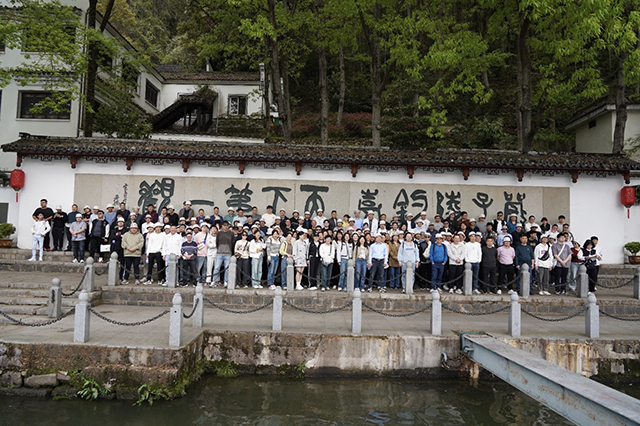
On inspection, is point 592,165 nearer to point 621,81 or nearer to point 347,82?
point 621,81

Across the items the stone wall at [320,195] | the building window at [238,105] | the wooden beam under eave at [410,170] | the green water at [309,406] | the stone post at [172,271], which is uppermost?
the building window at [238,105]

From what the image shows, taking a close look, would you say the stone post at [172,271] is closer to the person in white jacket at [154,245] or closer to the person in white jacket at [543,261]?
the person in white jacket at [154,245]

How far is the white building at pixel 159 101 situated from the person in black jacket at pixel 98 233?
9.46 meters

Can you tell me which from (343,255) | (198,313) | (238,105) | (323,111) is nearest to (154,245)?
(198,313)

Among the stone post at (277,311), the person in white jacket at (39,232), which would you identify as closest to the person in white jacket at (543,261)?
the stone post at (277,311)

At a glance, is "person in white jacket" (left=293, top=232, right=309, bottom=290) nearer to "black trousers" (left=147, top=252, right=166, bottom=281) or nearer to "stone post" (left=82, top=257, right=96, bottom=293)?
"black trousers" (left=147, top=252, right=166, bottom=281)

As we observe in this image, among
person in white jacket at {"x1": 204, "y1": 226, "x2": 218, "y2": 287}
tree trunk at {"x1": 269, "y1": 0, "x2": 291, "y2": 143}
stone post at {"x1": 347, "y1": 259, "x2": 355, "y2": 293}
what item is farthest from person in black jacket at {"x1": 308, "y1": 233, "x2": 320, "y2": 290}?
tree trunk at {"x1": 269, "y1": 0, "x2": 291, "y2": 143}

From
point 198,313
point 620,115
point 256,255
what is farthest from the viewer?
point 620,115

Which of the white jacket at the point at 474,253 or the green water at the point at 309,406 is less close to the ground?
the white jacket at the point at 474,253

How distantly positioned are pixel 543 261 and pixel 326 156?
7.49m

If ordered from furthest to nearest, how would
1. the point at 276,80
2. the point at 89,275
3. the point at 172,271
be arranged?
the point at 276,80 < the point at 172,271 < the point at 89,275

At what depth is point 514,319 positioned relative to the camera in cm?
848

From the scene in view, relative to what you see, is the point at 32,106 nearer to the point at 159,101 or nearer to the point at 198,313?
the point at 159,101

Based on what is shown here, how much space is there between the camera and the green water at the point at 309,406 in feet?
20.9
